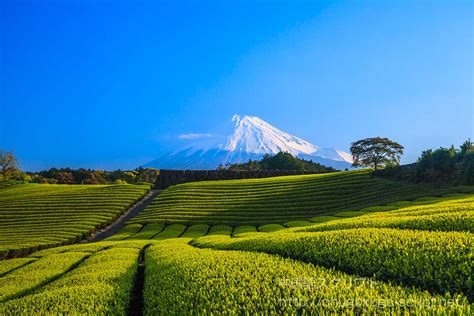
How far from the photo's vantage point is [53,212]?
48.6m

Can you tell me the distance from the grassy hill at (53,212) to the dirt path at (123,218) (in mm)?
749

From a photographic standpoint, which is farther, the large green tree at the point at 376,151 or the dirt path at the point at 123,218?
the large green tree at the point at 376,151

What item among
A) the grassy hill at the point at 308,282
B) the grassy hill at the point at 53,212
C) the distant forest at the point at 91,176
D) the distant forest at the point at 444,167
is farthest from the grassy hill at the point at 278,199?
the distant forest at the point at 91,176

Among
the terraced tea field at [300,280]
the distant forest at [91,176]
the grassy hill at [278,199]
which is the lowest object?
the terraced tea field at [300,280]

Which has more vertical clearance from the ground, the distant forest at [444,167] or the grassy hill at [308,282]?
the distant forest at [444,167]

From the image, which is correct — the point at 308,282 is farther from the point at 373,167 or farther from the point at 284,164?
the point at 284,164

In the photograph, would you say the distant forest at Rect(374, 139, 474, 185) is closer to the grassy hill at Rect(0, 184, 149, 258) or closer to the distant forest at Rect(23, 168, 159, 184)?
the grassy hill at Rect(0, 184, 149, 258)

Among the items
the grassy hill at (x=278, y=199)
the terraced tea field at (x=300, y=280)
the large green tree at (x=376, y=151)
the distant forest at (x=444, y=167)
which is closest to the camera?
the terraced tea field at (x=300, y=280)

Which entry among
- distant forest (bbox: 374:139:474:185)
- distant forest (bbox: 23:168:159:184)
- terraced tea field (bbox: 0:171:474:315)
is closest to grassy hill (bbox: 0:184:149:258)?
terraced tea field (bbox: 0:171:474:315)

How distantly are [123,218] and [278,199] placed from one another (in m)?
21.7

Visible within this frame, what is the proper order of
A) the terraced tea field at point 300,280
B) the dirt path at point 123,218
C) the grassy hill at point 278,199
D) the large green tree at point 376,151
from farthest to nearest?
the large green tree at point 376,151, the dirt path at point 123,218, the grassy hill at point 278,199, the terraced tea field at point 300,280

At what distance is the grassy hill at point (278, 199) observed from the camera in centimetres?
4010

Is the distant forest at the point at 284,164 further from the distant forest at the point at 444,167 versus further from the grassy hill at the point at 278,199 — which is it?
the distant forest at the point at 444,167

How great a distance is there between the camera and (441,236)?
10.2 metres
